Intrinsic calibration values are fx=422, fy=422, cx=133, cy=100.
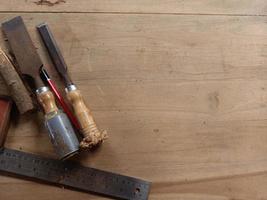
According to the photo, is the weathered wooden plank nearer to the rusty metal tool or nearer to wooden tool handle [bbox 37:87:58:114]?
the rusty metal tool

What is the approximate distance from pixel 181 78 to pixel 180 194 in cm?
25

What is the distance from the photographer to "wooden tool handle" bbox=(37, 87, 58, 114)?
85cm

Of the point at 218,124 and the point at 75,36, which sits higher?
the point at 75,36

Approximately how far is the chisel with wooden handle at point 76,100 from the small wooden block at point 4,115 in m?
0.12

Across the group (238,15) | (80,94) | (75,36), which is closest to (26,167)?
(80,94)

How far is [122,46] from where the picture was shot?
942 millimetres

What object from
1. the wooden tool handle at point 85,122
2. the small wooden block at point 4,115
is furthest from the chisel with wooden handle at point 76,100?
the small wooden block at point 4,115

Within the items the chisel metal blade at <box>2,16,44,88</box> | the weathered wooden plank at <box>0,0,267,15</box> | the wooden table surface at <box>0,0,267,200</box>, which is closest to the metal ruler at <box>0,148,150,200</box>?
the wooden table surface at <box>0,0,267,200</box>

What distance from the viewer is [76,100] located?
34.3 inches

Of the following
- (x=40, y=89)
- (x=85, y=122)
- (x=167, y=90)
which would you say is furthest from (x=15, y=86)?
(x=167, y=90)

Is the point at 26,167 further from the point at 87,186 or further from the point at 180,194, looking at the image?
the point at 180,194

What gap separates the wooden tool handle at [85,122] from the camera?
2.78 feet

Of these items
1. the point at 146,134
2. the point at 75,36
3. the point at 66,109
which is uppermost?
the point at 75,36

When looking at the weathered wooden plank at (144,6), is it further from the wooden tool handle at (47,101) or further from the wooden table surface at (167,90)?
the wooden tool handle at (47,101)
